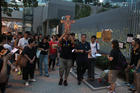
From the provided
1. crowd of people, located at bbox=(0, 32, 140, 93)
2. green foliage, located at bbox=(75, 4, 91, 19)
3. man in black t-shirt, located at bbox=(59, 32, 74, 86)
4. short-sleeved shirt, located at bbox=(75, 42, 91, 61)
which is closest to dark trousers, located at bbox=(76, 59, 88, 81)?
crowd of people, located at bbox=(0, 32, 140, 93)

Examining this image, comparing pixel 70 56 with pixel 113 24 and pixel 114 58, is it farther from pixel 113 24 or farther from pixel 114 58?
pixel 113 24

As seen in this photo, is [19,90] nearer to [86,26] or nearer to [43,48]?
[43,48]

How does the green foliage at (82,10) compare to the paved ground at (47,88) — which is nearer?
the paved ground at (47,88)

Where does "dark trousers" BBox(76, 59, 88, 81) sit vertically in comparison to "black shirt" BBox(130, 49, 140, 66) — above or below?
below

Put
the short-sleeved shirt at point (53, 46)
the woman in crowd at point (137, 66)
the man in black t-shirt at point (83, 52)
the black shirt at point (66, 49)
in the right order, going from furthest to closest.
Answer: the short-sleeved shirt at point (53, 46)
the man in black t-shirt at point (83, 52)
the black shirt at point (66, 49)
the woman in crowd at point (137, 66)

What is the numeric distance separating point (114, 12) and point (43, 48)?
5.40 m

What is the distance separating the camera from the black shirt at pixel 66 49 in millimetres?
5316

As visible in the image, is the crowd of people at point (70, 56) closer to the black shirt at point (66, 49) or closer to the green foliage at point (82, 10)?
the black shirt at point (66, 49)

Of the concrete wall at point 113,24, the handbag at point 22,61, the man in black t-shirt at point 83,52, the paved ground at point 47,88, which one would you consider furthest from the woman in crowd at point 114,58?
the concrete wall at point 113,24

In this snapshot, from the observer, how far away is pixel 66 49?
5363mm

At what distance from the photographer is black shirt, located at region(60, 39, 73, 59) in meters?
5.32

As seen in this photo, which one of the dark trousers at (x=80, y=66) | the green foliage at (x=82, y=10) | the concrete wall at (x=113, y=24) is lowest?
the dark trousers at (x=80, y=66)

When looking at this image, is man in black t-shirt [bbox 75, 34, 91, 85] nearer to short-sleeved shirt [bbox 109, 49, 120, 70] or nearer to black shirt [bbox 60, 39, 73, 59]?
black shirt [bbox 60, 39, 73, 59]

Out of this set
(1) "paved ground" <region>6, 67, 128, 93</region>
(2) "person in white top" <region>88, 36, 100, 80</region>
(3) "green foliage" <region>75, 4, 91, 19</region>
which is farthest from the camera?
(3) "green foliage" <region>75, 4, 91, 19</region>
